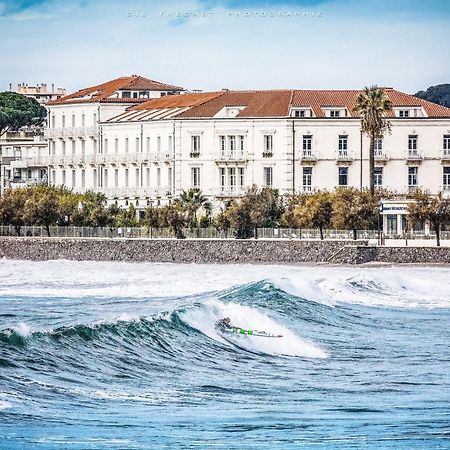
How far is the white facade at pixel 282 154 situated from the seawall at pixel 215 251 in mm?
14102

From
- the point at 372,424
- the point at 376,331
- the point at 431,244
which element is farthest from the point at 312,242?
the point at 372,424

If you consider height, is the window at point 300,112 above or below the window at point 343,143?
above

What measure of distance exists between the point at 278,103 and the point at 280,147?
3902 millimetres

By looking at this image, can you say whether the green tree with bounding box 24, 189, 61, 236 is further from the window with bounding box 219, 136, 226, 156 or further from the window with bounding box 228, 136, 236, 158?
the window with bounding box 228, 136, 236, 158

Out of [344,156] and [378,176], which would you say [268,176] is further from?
[378,176]

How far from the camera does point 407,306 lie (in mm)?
59062

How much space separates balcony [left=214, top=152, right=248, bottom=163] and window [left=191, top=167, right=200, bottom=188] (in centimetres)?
144

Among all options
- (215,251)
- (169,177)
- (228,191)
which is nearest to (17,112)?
(169,177)

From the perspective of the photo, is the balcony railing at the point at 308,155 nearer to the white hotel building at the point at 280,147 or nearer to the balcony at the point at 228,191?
the white hotel building at the point at 280,147

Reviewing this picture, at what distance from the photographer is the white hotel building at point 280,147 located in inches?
4245

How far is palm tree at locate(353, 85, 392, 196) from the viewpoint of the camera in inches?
3979

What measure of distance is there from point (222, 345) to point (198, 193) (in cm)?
6359

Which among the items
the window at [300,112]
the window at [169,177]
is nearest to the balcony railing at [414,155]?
the window at [300,112]

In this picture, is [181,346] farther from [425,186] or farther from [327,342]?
[425,186]
